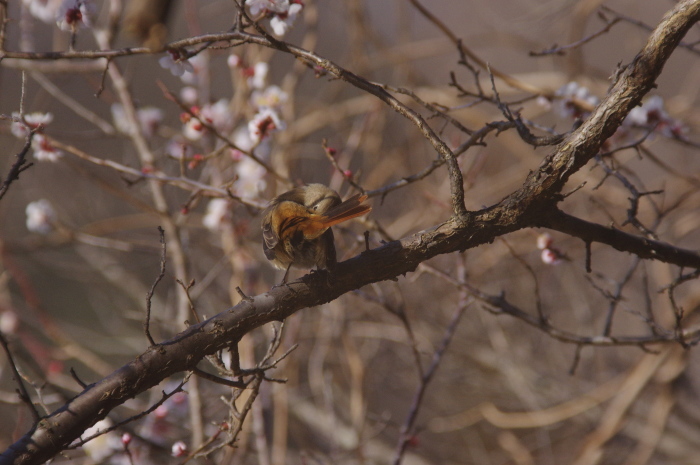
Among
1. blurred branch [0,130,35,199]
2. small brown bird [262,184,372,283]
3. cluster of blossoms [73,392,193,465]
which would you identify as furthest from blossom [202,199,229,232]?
blurred branch [0,130,35,199]

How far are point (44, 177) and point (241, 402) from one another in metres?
3.31

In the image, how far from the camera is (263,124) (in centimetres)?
259

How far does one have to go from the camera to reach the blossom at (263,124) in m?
2.58

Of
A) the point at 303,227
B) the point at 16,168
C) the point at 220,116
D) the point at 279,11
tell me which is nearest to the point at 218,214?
the point at 220,116

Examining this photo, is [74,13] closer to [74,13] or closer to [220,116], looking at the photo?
[74,13]

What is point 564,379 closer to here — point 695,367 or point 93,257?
point 695,367

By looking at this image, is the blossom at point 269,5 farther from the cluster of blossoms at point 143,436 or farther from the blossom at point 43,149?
the cluster of blossoms at point 143,436

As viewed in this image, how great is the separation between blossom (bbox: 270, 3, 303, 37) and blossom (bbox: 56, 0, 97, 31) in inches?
25.8

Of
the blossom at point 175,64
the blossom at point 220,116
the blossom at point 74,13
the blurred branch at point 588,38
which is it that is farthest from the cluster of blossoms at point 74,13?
the blurred branch at point 588,38

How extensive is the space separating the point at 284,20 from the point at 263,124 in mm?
504

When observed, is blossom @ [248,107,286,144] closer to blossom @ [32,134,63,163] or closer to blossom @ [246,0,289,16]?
blossom @ [246,0,289,16]

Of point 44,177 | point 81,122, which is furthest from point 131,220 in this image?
point 81,122

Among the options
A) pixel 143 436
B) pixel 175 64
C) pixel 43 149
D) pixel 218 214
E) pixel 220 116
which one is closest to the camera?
pixel 175 64

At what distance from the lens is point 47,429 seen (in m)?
1.45
